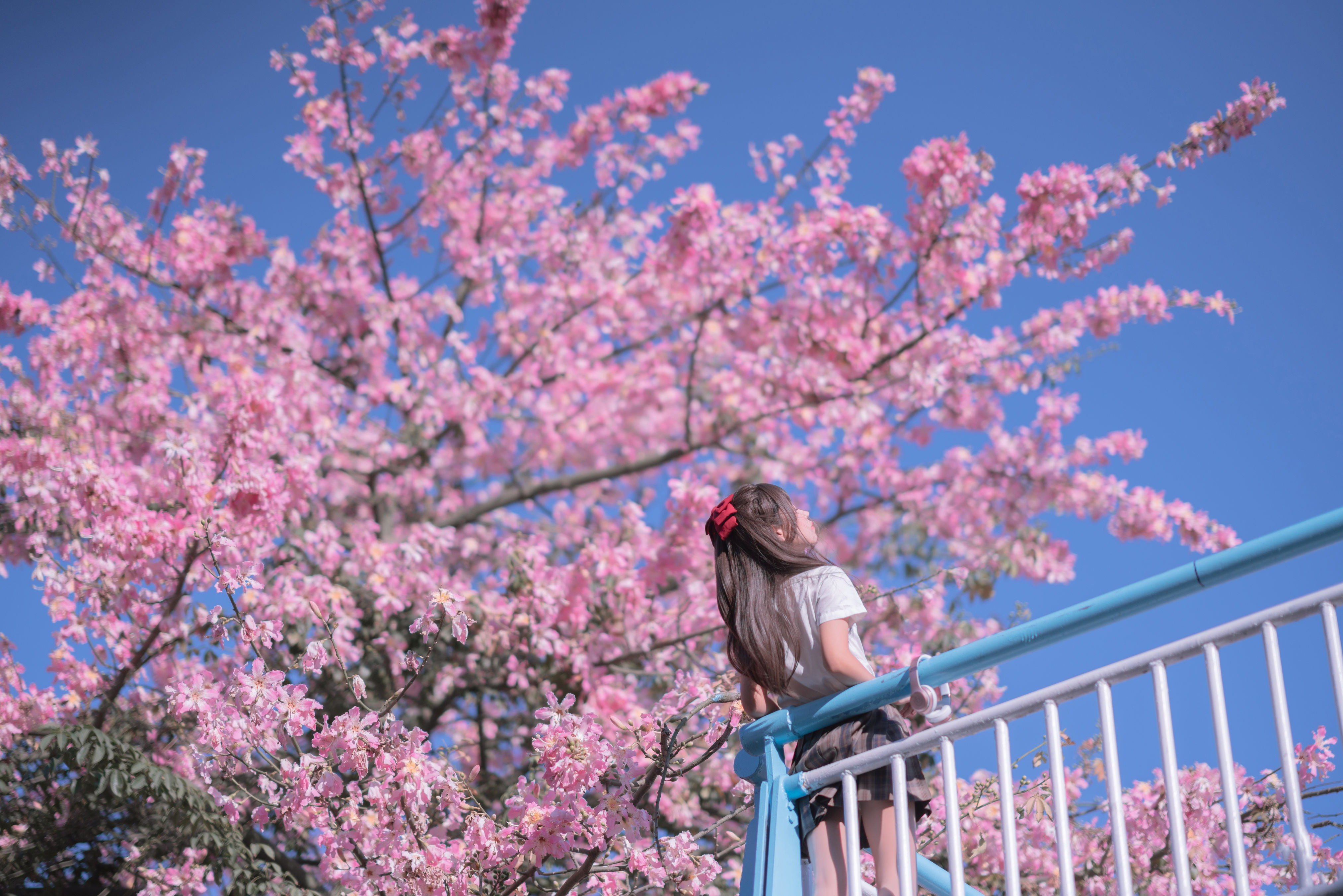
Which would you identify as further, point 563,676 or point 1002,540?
point 1002,540

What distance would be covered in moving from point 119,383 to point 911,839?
5.35 metres

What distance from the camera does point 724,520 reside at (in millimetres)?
2475

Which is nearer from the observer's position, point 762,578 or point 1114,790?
point 1114,790

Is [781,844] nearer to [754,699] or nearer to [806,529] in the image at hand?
[754,699]

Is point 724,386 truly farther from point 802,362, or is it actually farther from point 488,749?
point 488,749

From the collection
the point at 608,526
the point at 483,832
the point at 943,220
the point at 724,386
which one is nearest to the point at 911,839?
the point at 483,832

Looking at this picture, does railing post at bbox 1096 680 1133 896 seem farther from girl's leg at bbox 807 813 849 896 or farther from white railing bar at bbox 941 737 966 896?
girl's leg at bbox 807 813 849 896

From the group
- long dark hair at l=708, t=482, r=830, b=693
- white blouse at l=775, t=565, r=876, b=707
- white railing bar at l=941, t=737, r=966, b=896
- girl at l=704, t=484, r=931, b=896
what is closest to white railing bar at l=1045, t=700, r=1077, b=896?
white railing bar at l=941, t=737, r=966, b=896

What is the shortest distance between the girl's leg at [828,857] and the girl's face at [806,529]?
61 cm

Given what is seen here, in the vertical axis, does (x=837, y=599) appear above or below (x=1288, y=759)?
above

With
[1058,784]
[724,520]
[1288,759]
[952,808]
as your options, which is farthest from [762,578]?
[1288,759]

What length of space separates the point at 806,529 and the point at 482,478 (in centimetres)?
561

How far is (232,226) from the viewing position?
21.9 ft

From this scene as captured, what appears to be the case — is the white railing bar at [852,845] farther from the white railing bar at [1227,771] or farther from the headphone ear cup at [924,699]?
the white railing bar at [1227,771]
